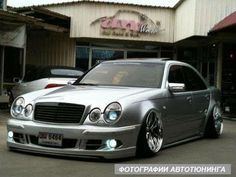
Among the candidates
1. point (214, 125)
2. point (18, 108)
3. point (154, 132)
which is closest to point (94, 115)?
point (154, 132)

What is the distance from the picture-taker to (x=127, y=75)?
9109 millimetres

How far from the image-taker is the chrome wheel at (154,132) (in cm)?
806

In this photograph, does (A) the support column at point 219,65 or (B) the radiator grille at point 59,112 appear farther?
(A) the support column at point 219,65

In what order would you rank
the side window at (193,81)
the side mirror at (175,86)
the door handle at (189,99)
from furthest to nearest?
the side window at (193,81), the door handle at (189,99), the side mirror at (175,86)

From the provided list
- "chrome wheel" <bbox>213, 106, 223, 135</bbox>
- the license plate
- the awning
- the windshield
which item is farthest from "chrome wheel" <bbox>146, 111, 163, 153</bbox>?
the awning

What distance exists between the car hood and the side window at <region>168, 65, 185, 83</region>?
2.89 ft

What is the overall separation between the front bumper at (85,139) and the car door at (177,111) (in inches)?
48.6

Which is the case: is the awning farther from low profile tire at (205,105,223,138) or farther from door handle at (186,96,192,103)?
door handle at (186,96,192,103)

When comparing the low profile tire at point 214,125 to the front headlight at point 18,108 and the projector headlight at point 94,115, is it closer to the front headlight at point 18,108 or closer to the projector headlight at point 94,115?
the projector headlight at point 94,115

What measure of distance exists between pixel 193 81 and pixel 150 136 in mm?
2610

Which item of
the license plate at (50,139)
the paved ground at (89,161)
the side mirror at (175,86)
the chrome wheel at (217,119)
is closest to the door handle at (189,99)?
the side mirror at (175,86)

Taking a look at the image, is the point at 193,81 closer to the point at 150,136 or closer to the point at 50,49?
the point at 150,136

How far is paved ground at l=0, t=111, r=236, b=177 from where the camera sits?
680cm

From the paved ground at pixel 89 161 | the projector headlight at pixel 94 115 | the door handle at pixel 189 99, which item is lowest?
the paved ground at pixel 89 161
